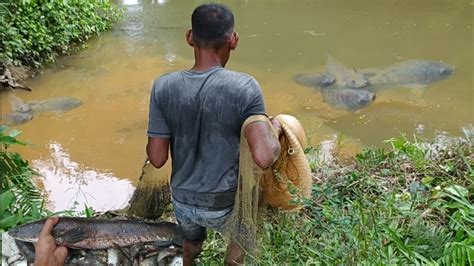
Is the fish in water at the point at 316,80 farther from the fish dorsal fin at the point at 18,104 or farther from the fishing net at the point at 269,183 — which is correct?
the fishing net at the point at 269,183

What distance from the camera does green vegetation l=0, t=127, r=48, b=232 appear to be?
280cm

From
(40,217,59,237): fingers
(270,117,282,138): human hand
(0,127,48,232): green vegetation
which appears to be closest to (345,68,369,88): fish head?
(0,127,48,232): green vegetation

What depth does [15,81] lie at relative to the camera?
6566 mm

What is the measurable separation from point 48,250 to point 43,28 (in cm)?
523

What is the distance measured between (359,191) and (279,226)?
67 centimetres

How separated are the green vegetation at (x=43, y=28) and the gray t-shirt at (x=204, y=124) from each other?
4.55 metres

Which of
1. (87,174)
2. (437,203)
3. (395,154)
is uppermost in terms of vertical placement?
(437,203)

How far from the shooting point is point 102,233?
2.60 meters

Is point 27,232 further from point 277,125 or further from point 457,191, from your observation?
point 457,191

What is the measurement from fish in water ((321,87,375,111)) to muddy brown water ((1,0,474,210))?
3.6 inches

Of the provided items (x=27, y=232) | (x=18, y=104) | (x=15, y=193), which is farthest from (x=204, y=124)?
(x=18, y=104)

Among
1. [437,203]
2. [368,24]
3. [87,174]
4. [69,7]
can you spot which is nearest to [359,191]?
[437,203]

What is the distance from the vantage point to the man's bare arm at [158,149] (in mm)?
2264

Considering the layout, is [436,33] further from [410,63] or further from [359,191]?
[359,191]
